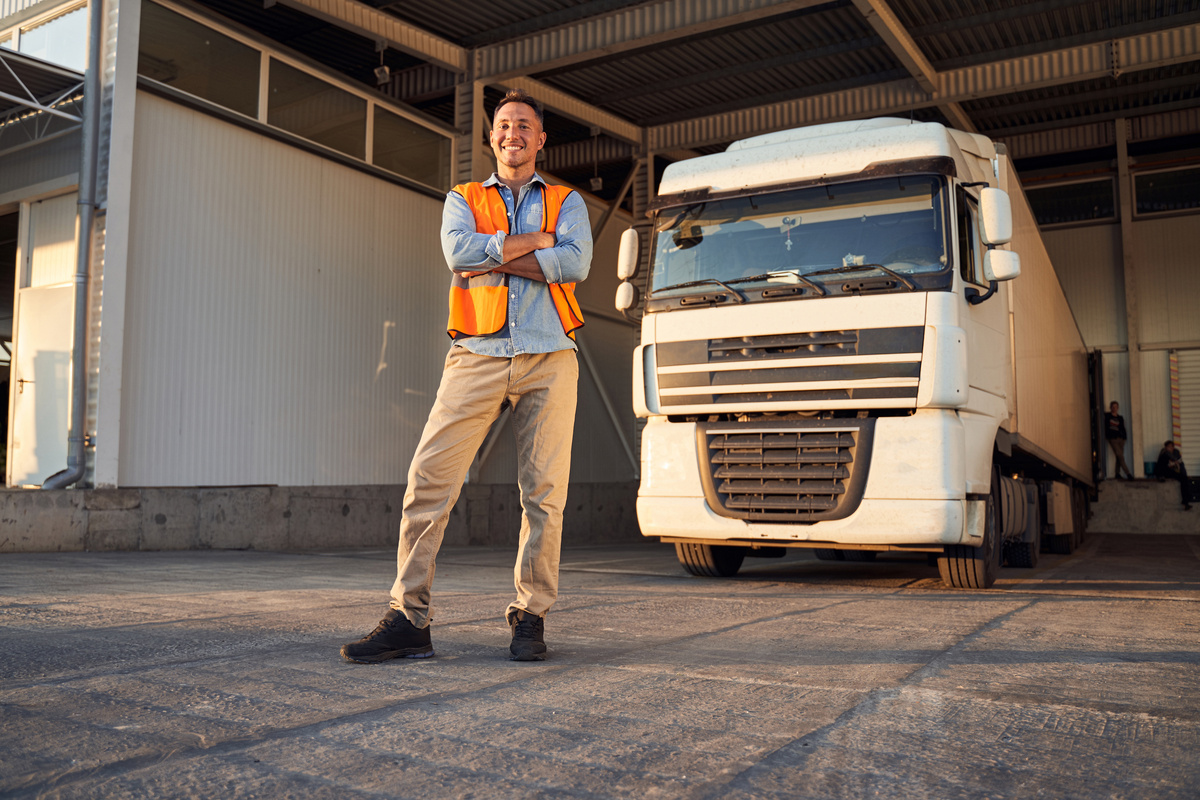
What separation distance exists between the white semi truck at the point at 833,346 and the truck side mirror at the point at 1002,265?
0.01 meters

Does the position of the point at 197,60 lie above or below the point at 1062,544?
above

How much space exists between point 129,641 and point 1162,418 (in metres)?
23.1

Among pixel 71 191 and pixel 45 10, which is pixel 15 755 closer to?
pixel 71 191

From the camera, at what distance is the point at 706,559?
25.5ft

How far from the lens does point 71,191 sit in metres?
11.8

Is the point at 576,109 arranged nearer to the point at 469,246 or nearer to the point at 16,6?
the point at 16,6

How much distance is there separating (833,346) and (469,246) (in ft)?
11.0

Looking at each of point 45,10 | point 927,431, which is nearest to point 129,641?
point 927,431

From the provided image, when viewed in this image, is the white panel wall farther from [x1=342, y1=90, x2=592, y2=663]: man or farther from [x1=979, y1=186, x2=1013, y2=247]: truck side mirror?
[x1=979, y1=186, x2=1013, y2=247]: truck side mirror

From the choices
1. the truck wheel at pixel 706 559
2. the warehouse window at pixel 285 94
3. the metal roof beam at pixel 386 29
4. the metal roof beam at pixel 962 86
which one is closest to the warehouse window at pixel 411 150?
the warehouse window at pixel 285 94

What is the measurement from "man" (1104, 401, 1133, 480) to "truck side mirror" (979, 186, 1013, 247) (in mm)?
16826

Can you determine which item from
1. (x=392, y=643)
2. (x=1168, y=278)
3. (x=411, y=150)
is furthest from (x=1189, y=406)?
(x=392, y=643)

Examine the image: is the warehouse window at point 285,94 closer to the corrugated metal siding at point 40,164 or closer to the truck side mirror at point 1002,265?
the corrugated metal siding at point 40,164

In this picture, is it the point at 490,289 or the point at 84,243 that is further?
the point at 84,243
